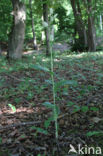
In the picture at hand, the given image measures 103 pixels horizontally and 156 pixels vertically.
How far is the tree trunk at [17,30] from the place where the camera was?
7449 mm

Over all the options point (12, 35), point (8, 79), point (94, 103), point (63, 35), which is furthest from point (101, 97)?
point (63, 35)

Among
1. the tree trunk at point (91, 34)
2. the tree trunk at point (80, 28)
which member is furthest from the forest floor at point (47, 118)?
the tree trunk at point (80, 28)

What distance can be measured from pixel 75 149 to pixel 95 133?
31 cm

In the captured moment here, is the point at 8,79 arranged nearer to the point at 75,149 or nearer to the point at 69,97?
the point at 69,97

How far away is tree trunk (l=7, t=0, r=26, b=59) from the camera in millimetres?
7449

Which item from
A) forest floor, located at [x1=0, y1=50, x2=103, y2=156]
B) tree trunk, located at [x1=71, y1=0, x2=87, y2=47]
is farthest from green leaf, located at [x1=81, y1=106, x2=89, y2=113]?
tree trunk, located at [x1=71, y1=0, x2=87, y2=47]

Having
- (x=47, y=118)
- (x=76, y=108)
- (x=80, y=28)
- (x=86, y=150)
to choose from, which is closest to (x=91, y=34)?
(x=80, y=28)

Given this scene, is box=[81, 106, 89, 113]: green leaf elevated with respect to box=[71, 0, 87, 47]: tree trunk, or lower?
lower

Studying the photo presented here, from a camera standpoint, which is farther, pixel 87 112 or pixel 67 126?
pixel 87 112

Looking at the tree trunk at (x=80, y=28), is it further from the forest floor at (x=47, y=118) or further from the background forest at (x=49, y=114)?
the forest floor at (x=47, y=118)

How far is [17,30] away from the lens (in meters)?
7.51

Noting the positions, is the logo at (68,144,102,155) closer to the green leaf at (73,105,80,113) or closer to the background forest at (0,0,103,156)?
the background forest at (0,0,103,156)

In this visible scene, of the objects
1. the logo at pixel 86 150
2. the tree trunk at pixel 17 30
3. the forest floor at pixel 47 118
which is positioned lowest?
the logo at pixel 86 150

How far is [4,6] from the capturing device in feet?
48.7
